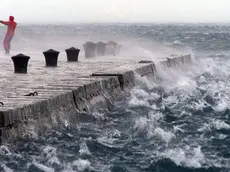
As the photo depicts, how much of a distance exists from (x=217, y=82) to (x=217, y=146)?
34.6ft

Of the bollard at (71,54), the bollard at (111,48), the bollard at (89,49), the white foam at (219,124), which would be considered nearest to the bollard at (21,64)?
the bollard at (71,54)

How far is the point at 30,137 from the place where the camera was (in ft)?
29.3

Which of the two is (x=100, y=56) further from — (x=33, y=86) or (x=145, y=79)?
(x=33, y=86)

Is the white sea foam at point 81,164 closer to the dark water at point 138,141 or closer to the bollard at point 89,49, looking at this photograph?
the dark water at point 138,141

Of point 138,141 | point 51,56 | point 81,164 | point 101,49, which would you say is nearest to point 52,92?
point 138,141

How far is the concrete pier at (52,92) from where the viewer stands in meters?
8.74

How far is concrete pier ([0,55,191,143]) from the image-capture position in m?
8.74

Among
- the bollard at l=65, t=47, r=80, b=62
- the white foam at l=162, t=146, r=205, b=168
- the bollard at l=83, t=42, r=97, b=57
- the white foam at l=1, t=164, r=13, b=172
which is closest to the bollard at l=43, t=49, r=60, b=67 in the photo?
the bollard at l=65, t=47, r=80, b=62

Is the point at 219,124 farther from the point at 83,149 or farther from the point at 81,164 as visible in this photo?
the point at 81,164

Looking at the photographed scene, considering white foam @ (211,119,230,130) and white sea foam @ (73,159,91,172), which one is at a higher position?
white sea foam @ (73,159,91,172)

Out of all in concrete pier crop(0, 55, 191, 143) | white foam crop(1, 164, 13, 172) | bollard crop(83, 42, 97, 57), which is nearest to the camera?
white foam crop(1, 164, 13, 172)

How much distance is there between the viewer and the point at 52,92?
10.6m

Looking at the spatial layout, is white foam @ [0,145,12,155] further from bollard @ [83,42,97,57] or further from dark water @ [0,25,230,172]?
bollard @ [83,42,97,57]

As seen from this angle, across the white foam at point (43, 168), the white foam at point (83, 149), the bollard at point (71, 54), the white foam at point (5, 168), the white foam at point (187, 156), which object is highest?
the bollard at point (71, 54)
